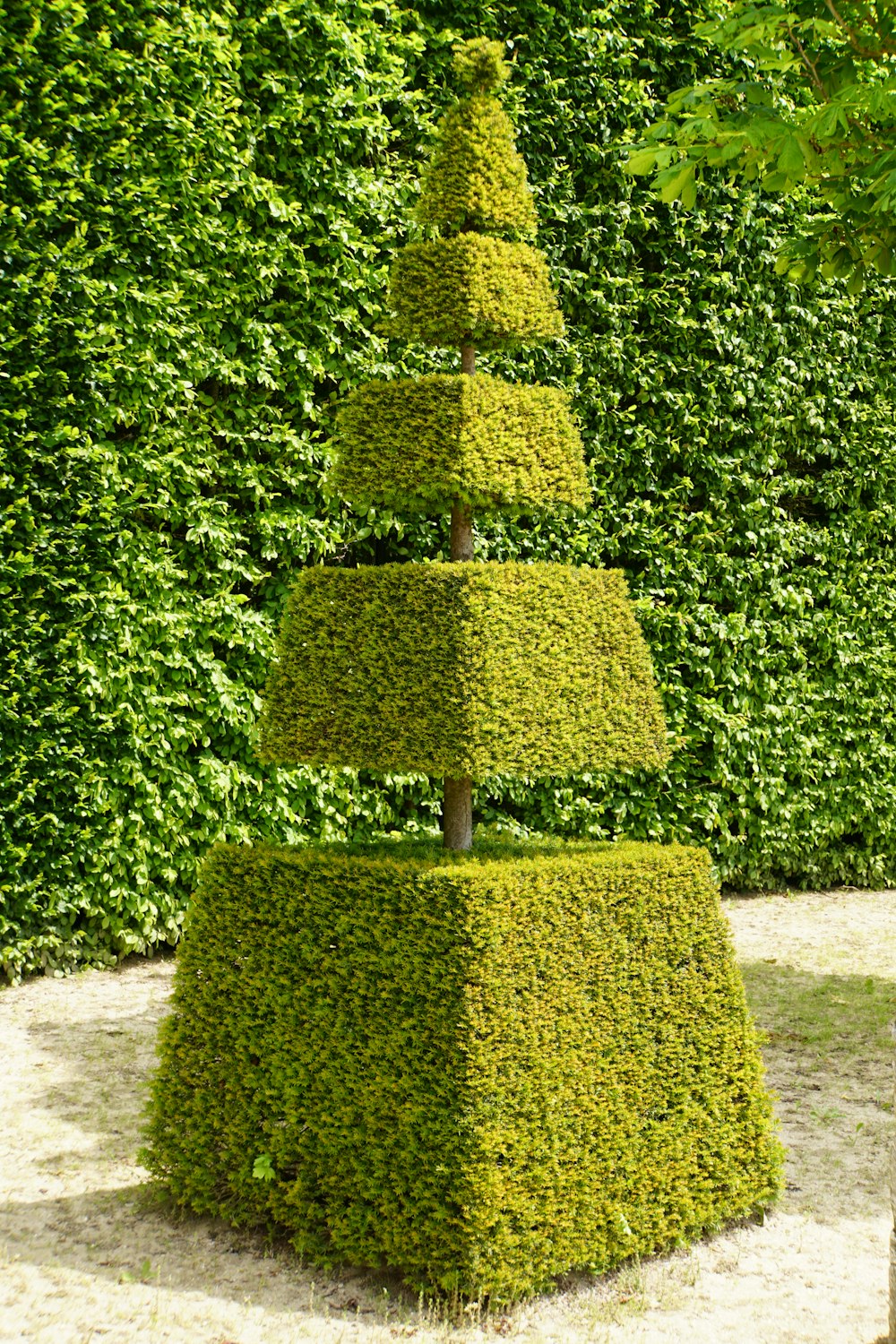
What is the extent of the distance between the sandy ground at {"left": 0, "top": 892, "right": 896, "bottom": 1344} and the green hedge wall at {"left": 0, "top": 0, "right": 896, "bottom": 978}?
1338 mm

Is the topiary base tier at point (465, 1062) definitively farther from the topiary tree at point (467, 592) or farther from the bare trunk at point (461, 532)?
the bare trunk at point (461, 532)

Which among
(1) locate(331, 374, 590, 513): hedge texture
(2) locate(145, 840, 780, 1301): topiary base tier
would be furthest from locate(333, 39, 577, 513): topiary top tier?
(2) locate(145, 840, 780, 1301): topiary base tier

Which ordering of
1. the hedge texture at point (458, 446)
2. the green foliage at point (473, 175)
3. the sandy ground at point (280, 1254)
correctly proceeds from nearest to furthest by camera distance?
1. the sandy ground at point (280, 1254)
2. the hedge texture at point (458, 446)
3. the green foliage at point (473, 175)

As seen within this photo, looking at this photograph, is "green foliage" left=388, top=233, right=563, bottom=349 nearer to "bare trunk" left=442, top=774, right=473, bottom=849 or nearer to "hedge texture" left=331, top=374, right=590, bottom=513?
"hedge texture" left=331, top=374, right=590, bottom=513

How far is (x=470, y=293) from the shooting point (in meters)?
4.00

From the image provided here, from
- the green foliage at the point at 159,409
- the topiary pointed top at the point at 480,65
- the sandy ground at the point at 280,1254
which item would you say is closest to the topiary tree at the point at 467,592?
the topiary pointed top at the point at 480,65

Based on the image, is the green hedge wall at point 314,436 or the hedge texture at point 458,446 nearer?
the hedge texture at point 458,446

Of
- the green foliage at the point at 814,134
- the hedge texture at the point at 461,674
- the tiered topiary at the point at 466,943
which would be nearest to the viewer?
the tiered topiary at the point at 466,943

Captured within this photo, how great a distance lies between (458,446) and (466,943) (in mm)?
1525

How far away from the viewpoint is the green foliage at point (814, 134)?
190 inches

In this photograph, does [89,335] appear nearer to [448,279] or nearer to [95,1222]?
[448,279]

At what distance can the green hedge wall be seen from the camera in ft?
19.7

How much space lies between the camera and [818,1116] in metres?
5.00

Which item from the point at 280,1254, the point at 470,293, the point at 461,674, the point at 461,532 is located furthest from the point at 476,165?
the point at 280,1254
